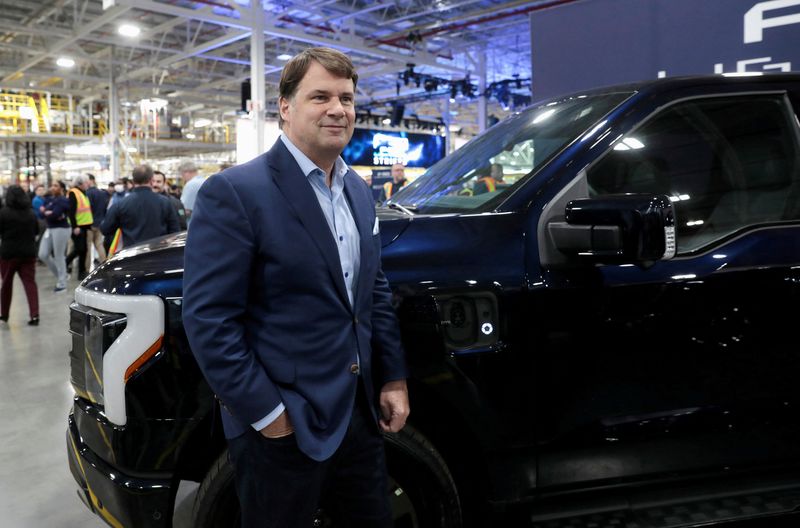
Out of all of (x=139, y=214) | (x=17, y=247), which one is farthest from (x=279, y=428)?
(x=17, y=247)

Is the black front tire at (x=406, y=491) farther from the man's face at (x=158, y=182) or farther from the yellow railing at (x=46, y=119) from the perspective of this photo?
the yellow railing at (x=46, y=119)

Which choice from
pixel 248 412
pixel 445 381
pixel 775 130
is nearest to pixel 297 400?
pixel 248 412

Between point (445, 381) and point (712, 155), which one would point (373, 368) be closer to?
point (445, 381)

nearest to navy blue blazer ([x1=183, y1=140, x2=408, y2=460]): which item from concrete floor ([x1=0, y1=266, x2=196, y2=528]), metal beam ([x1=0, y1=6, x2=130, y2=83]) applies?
concrete floor ([x1=0, y1=266, x2=196, y2=528])

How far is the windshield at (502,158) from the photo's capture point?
216cm

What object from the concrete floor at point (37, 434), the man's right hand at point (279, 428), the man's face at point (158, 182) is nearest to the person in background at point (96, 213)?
the man's face at point (158, 182)

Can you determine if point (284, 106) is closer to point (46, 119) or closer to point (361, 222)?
point (361, 222)

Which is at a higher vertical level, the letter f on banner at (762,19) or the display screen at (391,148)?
the display screen at (391,148)

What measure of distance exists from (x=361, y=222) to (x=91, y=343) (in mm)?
913

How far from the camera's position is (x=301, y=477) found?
4.47ft

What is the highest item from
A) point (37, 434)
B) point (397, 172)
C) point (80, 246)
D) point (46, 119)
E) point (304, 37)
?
point (304, 37)

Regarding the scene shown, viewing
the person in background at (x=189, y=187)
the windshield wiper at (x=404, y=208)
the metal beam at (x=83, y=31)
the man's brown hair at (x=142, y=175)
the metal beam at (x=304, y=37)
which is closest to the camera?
the windshield wiper at (x=404, y=208)

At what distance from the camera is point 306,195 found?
4.52ft

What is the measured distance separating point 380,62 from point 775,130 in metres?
19.4
